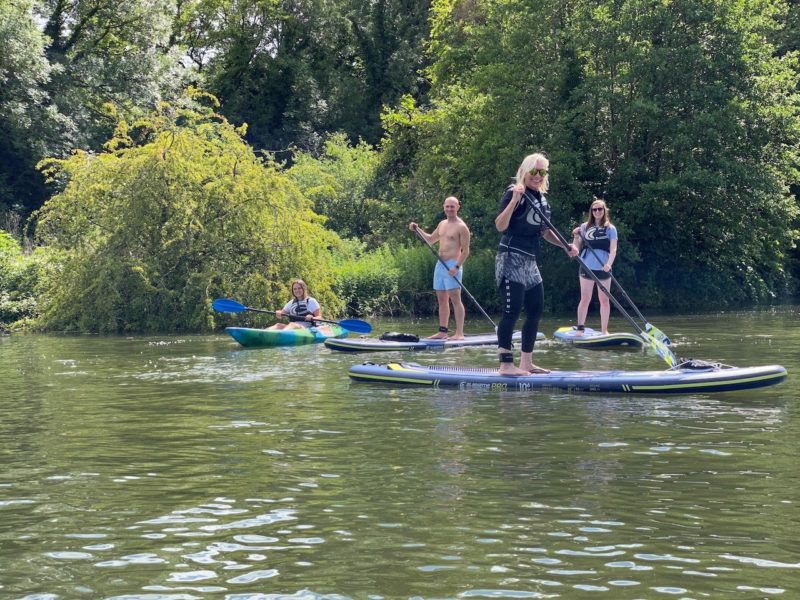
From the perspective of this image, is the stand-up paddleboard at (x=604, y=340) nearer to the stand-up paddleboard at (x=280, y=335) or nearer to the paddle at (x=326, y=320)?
the paddle at (x=326, y=320)

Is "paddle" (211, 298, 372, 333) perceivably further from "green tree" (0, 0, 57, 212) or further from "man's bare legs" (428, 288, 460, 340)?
"green tree" (0, 0, 57, 212)

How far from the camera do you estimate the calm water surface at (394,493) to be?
4973 mm

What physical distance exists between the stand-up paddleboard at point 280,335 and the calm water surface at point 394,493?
211 inches

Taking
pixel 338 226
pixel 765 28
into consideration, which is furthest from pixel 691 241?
Result: pixel 338 226

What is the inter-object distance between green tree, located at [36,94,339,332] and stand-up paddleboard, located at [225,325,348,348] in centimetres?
343

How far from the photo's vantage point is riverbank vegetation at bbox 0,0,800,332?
70.6 feet

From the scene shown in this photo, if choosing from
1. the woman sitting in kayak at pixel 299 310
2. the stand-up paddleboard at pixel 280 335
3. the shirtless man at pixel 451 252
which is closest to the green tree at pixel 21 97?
the woman sitting in kayak at pixel 299 310

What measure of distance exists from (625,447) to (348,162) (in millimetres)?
28863

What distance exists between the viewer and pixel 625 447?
7.87 meters

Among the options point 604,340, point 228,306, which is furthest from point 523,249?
point 228,306

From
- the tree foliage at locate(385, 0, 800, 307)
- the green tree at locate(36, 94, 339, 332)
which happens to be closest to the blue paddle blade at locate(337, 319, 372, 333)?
the green tree at locate(36, 94, 339, 332)

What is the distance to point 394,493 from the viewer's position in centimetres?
652

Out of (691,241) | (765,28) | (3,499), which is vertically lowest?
(3,499)

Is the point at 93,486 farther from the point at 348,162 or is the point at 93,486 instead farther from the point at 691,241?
the point at 348,162
